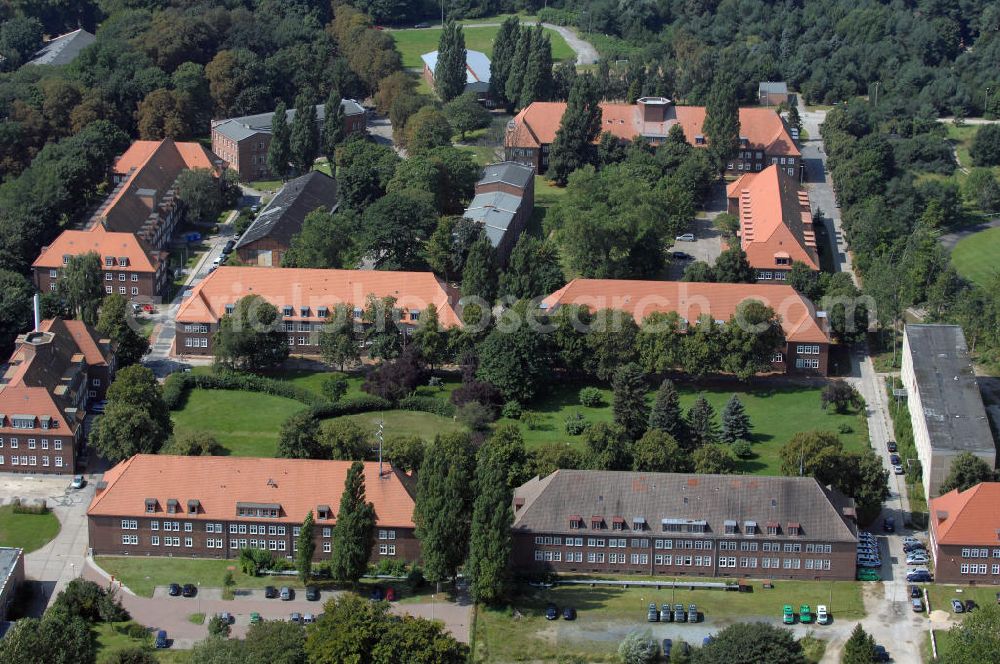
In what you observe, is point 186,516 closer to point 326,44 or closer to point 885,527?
point 885,527

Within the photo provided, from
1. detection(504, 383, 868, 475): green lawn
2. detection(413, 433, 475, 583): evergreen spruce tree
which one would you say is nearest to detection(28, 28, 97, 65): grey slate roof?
detection(504, 383, 868, 475): green lawn

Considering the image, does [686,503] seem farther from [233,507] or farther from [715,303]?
[715,303]

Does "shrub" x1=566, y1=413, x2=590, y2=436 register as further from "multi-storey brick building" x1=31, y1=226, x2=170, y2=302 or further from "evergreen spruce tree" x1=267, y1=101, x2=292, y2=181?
"evergreen spruce tree" x1=267, y1=101, x2=292, y2=181

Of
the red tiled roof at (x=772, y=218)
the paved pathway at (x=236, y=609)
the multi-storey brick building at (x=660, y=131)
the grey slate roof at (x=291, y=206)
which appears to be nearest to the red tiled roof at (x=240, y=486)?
the paved pathway at (x=236, y=609)

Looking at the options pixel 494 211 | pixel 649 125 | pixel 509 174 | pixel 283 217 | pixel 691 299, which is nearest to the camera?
pixel 691 299

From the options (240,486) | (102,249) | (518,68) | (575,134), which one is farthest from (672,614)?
(518,68)

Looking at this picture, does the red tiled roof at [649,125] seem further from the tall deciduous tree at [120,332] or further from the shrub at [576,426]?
the shrub at [576,426]
